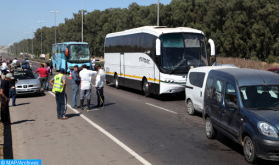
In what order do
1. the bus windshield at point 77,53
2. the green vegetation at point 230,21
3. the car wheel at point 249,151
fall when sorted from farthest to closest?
the green vegetation at point 230,21 < the bus windshield at point 77,53 < the car wheel at point 249,151

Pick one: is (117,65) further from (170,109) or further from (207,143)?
(207,143)

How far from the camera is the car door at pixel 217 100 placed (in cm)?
780

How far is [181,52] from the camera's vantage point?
16391 mm

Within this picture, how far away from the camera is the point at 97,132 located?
9.33 metres

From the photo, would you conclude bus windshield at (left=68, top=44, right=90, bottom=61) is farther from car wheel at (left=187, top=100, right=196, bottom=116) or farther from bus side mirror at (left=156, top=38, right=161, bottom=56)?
car wheel at (left=187, top=100, right=196, bottom=116)

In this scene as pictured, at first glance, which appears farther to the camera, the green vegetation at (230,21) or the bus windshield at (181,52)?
the green vegetation at (230,21)

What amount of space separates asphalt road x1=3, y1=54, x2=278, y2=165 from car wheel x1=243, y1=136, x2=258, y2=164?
0.54ft

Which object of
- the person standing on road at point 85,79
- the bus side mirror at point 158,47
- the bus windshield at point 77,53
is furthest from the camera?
the bus windshield at point 77,53

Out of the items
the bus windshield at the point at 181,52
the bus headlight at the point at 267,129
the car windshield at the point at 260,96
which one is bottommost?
the bus headlight at the point at 267,129

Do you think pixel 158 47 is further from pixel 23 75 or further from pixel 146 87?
pixel 23 75

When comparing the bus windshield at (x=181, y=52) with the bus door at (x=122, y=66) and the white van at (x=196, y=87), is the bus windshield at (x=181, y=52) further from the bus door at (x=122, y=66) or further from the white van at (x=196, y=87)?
the bus door at (x=122, y=66)

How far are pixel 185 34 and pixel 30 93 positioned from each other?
8704 millimetres

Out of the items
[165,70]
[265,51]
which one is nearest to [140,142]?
[165,70]

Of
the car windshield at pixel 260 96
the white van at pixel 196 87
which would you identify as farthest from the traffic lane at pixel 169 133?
Answer: the car windshield at pixel 260 96
